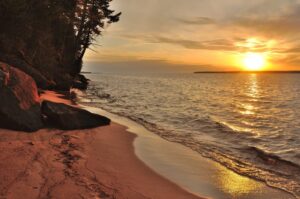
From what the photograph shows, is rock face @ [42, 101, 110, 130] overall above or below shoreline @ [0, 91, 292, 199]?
above

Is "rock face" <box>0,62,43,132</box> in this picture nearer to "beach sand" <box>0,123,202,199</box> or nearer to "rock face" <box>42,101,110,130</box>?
"beach sand" <box>0,123,202,199</box>

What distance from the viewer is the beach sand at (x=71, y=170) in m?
5.04

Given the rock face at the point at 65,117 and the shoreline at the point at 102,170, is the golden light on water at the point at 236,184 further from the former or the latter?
the rock face at the point at 65,117

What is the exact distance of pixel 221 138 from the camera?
1270 cm

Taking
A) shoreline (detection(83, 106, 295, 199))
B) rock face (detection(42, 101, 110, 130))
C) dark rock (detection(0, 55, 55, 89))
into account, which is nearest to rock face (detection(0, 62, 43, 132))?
rock face (detection(42, 101, 110, 130))

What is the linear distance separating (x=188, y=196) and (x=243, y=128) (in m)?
10.4

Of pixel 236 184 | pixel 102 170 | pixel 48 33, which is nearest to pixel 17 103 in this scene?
pixel 102 170

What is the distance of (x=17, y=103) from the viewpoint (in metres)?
8.56

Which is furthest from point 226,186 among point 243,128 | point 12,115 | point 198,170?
point 243,128

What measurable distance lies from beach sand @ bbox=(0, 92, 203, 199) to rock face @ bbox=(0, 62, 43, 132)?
34cm

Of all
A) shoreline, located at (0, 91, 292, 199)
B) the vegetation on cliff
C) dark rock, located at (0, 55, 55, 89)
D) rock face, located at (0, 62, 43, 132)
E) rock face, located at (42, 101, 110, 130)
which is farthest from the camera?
the vegetation on cliff

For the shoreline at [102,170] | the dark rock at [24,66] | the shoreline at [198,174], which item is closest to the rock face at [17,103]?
the shoreline at [102,170]

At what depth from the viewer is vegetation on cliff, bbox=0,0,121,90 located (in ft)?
61.1

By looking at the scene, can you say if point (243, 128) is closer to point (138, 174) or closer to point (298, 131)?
point (298, 131)
